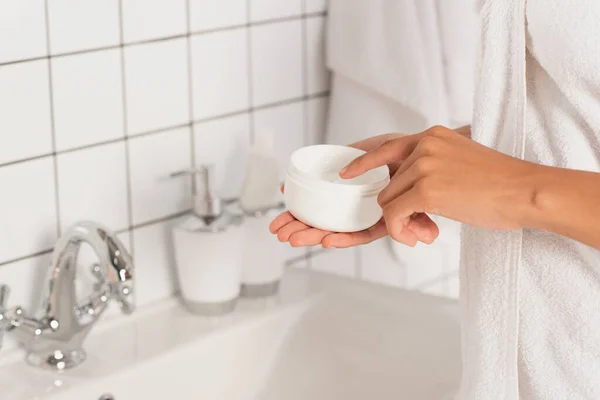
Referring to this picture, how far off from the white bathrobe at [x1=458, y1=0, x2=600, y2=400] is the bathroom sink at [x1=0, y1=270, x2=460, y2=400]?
31 cm

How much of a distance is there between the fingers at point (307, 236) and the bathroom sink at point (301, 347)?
336 mm

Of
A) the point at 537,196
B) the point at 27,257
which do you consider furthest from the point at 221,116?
the point at 537,196

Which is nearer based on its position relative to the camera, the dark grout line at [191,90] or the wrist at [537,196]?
the wrist at [537,196]

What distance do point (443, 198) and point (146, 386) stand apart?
52 centimetres

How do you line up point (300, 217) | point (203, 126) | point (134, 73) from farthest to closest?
point (203, 126)
point (134, 73)
point (300, 217)

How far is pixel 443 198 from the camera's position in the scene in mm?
817

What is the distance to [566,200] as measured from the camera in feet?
2.62

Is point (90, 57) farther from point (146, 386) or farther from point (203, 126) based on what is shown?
point (146, 386)

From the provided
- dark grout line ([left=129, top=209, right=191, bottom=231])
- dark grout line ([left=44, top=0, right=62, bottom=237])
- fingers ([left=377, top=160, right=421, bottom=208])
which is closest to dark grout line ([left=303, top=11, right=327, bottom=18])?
dark grout line ([left=129, top=209, right=191, bottom=231])

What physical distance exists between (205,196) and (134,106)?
14cm

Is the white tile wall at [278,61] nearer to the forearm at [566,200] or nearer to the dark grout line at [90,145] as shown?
the dark grout line at [90,145]

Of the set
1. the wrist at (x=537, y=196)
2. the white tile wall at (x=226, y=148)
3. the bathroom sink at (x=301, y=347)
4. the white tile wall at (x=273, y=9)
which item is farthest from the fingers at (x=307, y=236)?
the white tile wall at (x=273, y=9)

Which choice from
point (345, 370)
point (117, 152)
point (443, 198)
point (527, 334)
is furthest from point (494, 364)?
point (117, 152)

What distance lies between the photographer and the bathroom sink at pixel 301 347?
1241mm
